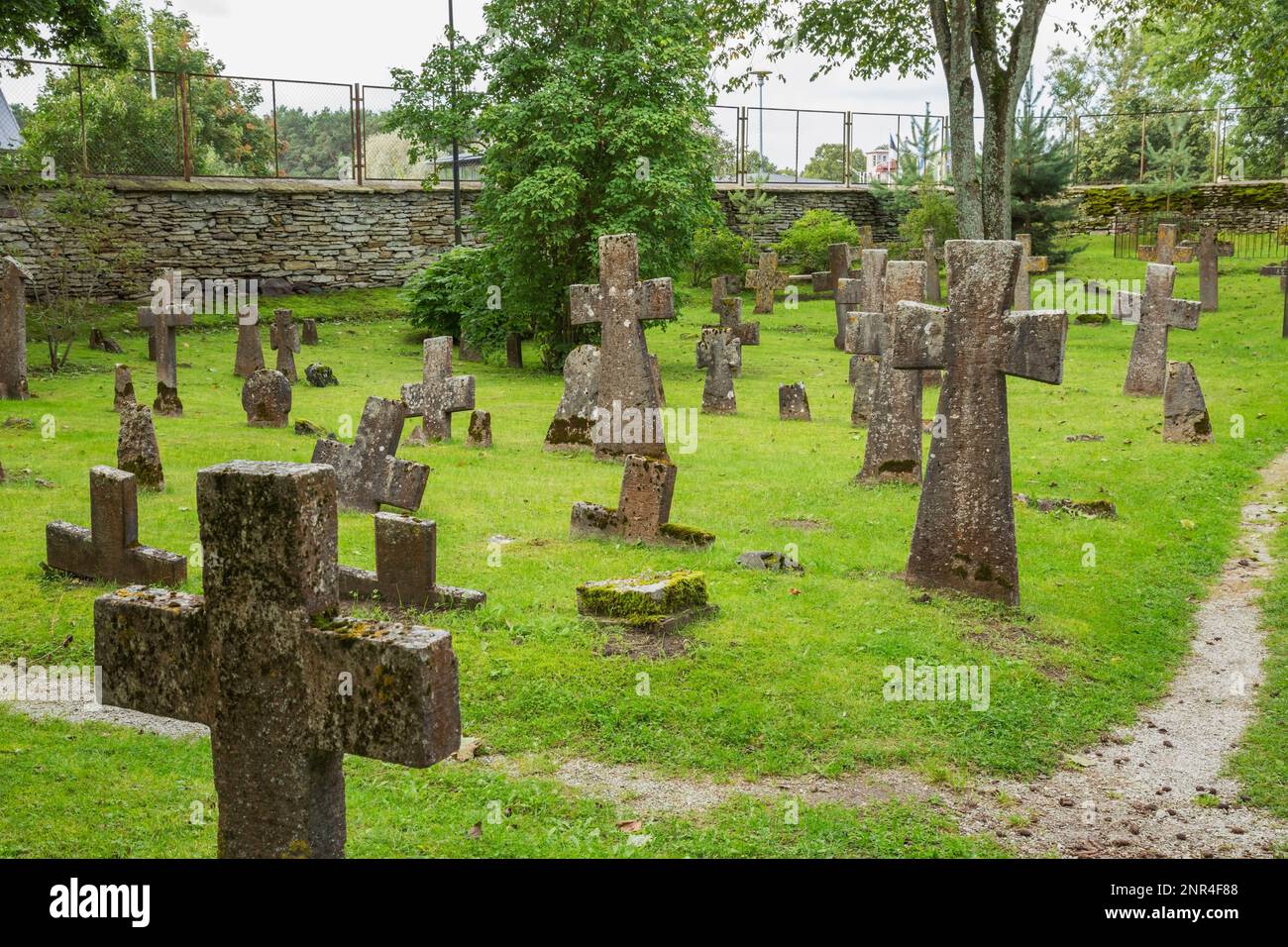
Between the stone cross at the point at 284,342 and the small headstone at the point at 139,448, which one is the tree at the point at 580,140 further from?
the small headstone at the point at 139,448

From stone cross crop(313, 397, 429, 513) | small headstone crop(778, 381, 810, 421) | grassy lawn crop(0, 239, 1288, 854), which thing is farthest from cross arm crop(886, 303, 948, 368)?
small headstone crop(778, 381, 810, 421)

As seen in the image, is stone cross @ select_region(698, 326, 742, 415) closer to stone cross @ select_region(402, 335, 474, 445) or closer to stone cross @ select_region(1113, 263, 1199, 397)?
stone cross @ select_region(402, 335, 474, 445)

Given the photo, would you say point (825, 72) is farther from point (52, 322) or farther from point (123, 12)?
point (123, 12)

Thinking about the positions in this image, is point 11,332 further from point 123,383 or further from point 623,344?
point 623,344

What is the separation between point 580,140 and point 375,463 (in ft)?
43.0

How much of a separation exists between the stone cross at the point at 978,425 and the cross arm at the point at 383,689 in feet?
20.9

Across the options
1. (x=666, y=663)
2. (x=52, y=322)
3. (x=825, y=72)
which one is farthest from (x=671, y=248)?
(x=666, y=663)

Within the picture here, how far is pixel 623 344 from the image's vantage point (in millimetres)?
14820

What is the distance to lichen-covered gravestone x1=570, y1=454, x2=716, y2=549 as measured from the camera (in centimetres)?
1031

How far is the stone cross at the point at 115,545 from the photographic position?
891 cm

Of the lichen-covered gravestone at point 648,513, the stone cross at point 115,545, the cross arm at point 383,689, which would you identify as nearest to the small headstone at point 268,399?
the stone cross at point 115,545

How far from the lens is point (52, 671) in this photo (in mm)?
7594

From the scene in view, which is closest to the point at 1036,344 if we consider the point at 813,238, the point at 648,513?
the point at 648,513

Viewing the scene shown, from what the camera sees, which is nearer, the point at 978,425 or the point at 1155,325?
the point at 978,425
